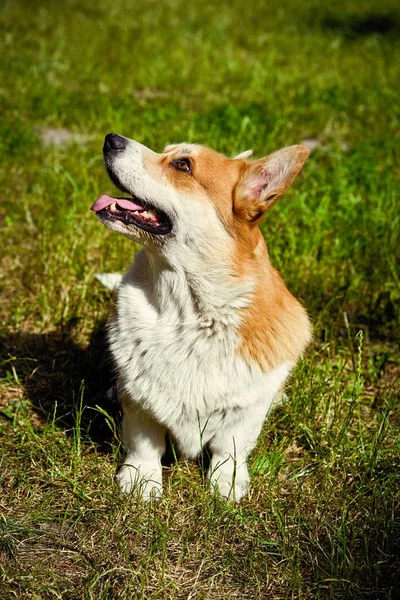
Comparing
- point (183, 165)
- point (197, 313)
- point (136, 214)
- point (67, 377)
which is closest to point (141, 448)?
point (197, 313)

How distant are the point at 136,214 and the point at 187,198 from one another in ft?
0.70

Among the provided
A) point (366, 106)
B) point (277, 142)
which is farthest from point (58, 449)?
point (366, 106)

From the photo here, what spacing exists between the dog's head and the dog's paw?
0.90 metres

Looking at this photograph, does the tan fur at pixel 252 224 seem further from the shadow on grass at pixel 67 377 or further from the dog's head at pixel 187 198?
the shadow on grass at pixel 67 377

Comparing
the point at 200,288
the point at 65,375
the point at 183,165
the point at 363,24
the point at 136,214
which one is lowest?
the point at 65,375

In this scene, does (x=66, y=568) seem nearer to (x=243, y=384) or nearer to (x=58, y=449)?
(x=58, y=449)

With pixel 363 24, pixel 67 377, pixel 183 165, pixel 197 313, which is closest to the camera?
pixel 197 313

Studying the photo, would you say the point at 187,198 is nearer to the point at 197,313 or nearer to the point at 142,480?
the point at 197,313

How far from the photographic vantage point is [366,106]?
6.78 metres

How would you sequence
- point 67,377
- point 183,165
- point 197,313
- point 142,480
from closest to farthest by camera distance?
point 142,480 < point 197,313 < point 183,165 < point 67,377

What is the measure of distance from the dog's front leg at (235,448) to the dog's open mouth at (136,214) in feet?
2.57

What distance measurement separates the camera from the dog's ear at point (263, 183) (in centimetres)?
249

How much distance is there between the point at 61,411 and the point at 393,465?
1482 millimetres

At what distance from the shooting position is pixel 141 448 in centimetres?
269
